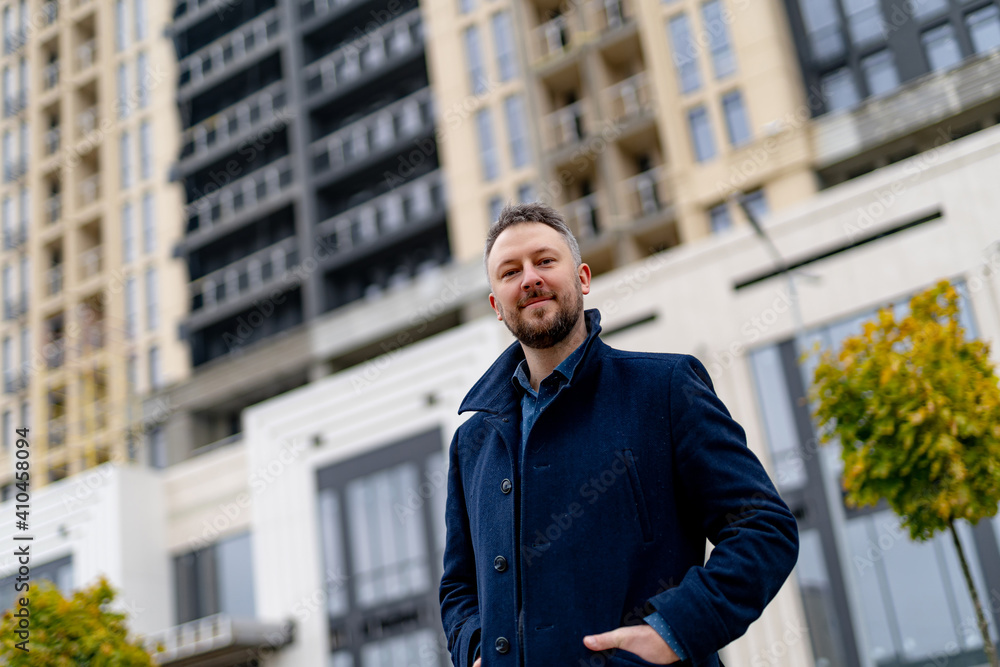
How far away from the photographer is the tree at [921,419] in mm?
10688

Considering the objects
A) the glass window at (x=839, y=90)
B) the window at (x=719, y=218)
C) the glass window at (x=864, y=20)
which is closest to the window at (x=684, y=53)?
the glass window at (x=839, y=90)

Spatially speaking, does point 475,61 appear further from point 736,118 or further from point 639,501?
point 639,501

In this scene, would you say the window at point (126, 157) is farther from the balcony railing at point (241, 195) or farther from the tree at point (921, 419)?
the tree at point (921, 419)

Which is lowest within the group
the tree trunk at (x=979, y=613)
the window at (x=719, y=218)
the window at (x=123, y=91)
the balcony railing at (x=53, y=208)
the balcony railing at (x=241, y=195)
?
the tree trunk at (x=979, y=613)

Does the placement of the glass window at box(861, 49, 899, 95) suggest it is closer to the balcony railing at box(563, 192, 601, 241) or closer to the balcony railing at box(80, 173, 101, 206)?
the balcony railing at box(563, 192, 601, 241)

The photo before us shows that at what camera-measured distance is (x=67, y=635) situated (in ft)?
48.8

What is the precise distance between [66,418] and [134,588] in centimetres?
1424

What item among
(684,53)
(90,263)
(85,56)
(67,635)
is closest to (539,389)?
(67,635)

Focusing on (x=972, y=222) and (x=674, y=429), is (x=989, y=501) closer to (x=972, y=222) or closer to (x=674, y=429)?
(x=674, y=429)

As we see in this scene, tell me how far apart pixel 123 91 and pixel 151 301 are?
9.93 meters

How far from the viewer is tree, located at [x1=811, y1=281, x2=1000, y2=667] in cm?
1069

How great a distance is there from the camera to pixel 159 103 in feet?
140

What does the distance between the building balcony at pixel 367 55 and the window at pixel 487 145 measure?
459 cm

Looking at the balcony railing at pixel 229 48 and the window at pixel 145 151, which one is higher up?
the balcony railing at pixel 229 48
